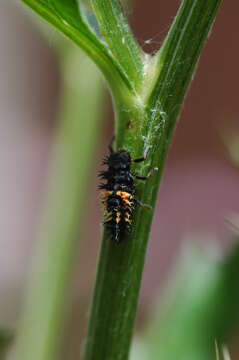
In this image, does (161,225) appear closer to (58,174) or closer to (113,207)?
(58,174)

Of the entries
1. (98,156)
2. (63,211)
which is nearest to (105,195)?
(63,211)

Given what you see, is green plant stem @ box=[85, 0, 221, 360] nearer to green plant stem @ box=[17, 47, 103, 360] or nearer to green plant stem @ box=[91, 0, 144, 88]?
green plant stem @ box=[91, 0, 144, 88]

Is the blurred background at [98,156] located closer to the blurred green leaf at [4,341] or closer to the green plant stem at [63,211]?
the green plant stem at [63,211]

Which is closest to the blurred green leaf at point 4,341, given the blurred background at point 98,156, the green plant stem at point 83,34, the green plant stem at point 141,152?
the green plant stem at point 141,152

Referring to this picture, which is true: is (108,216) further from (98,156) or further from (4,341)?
(98,156)

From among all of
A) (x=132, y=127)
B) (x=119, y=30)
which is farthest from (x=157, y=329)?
(x=119, y=30)

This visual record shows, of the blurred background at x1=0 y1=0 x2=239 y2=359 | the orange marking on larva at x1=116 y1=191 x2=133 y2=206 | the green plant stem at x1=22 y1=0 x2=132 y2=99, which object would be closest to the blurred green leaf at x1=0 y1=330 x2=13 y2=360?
the orange marking on larva at x1=116 y1=191 x2=133 y2=206
